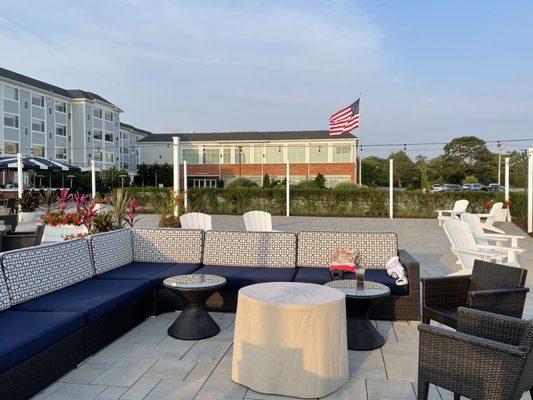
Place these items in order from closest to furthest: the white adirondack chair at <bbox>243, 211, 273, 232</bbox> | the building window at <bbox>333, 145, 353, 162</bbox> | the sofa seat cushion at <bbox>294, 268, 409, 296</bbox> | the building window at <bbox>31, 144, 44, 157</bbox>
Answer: the sofa seat cushion at <bbox>294, 268, 409, 296</bbox>, the white adirondack chair at <bbox>243, 211, 273, 232</bbox>, the building window at <bbox>31, 144, 44, 157</bbox>, the building window at <bbox>333, 145, 353, 162</bbox>

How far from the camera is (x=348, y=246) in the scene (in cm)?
496

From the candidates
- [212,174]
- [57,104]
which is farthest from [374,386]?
[57,104]

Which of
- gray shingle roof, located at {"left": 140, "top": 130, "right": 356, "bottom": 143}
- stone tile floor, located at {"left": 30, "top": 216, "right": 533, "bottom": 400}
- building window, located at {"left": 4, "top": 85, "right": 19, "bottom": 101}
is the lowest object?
stone tile floor, located at {"left": 30, "top": 216, "right": 533, "bottom": 400}

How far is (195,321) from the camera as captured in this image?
3.93 m

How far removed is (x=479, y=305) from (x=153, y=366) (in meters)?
2.37

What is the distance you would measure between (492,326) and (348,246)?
2584 mm

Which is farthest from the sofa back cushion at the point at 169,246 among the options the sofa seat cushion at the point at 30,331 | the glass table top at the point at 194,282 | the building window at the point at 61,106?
the building window at the point at 61,106

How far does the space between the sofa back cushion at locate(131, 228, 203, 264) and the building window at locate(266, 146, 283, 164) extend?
3783 centimetres

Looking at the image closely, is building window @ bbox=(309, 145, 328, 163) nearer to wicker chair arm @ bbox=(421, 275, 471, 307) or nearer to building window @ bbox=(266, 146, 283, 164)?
building window @ bbox=(266, 146, 283, 164)

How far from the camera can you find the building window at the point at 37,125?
40.4m

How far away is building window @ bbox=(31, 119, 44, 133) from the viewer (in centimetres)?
4044

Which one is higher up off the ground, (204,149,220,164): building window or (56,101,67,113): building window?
(56,101,67,113): building window

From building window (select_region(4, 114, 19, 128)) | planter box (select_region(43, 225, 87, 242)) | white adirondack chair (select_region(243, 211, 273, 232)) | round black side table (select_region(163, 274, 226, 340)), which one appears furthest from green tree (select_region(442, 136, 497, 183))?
round black side table (select_region(163, 274, 226, 340))

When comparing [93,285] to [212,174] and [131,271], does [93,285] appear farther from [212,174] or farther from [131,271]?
[212,174]
